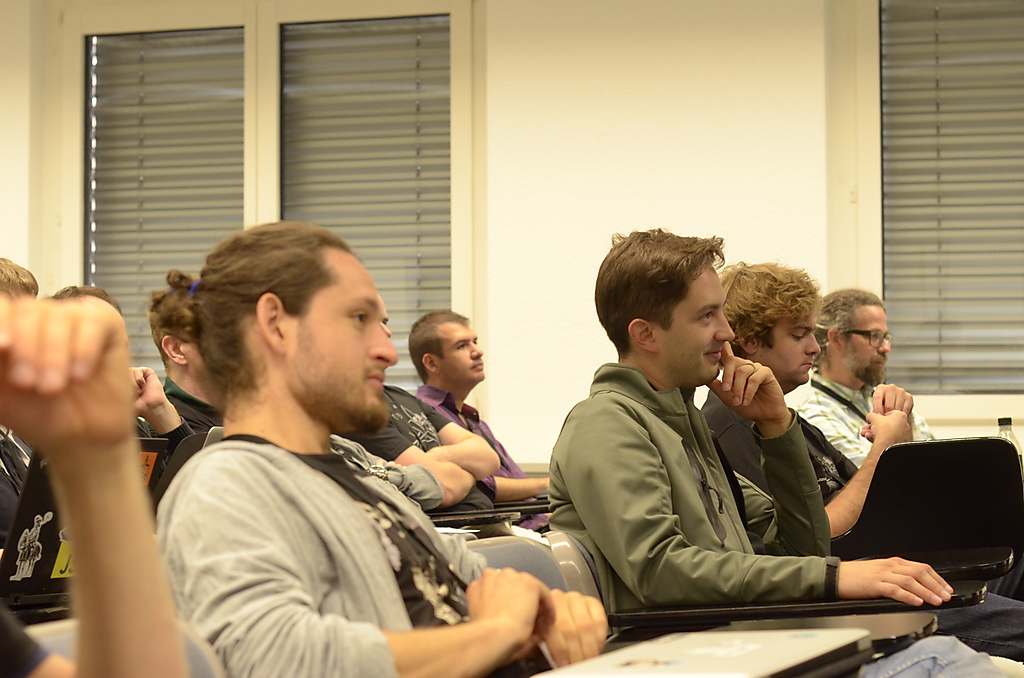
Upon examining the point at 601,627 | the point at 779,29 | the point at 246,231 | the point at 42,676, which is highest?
the point at 779,29

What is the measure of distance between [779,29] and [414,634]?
3590 mm

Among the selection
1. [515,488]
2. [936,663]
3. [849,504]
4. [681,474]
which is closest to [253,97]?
[515,488]

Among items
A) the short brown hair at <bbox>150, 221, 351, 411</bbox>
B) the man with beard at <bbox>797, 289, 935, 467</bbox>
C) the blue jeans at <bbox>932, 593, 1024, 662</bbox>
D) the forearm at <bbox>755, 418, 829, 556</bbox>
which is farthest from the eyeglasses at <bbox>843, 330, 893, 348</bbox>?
the short brown hair at <bbox>150, 221, 351, 411</bbox>

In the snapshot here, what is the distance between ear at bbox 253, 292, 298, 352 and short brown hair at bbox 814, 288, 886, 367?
2526 mm

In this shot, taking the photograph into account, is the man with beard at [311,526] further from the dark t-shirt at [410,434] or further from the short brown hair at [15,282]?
the dark t-shirt at [410,434]

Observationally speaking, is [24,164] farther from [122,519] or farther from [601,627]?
[122,519]

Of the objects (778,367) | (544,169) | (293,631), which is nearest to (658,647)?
(293,631)

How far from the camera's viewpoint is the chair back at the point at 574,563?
58.9 inches

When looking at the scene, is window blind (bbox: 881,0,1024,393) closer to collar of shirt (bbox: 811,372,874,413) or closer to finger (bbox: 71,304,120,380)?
collar of shirt (bbox: 811,372,874,413)

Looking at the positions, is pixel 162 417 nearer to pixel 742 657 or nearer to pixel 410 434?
pixel 410 434

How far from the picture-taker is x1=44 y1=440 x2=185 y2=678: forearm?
54 cm

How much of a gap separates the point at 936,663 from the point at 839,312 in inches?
83.1

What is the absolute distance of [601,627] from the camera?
1.14 meters

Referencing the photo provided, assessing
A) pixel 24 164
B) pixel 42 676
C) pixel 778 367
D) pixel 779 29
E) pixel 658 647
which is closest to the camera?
pixel 42 676
